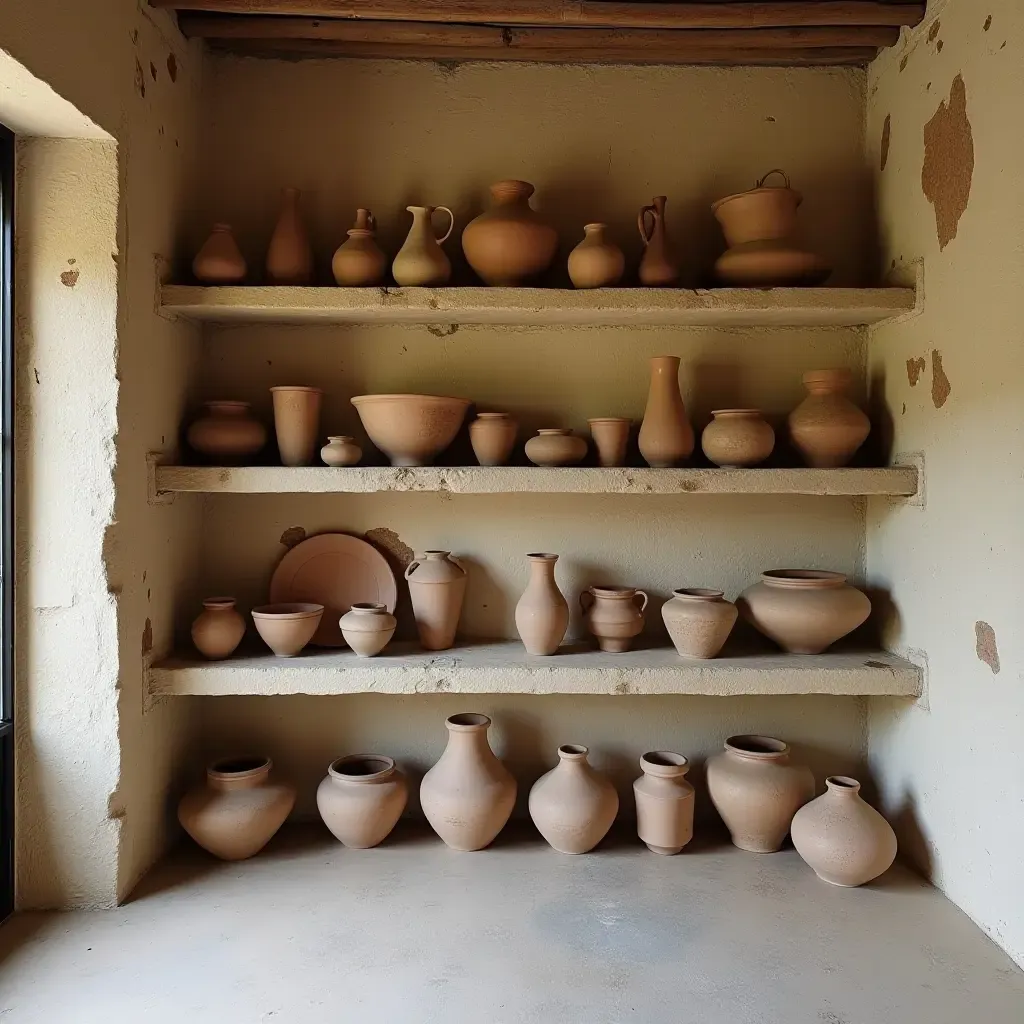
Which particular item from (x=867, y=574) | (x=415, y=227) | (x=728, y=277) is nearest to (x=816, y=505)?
(x=867, y=574)

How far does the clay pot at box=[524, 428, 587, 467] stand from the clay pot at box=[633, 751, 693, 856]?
97 cm

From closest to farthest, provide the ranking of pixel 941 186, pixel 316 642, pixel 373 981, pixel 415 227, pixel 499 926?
pixel 373 981 < pixel 499 926 < pixel 941 186 < pixel 415 227 < pixel 316 642

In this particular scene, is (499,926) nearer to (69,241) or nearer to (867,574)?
(867,574)

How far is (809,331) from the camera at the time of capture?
8.85 ft

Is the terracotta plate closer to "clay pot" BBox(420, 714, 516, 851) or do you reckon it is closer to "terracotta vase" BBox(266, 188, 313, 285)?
"clay pot" BBox(420, 714, 516, 851)

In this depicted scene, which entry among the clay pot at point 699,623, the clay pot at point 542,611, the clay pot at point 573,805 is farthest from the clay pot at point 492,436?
the clay pot at point 573,805

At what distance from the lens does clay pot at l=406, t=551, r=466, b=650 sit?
2.51 m

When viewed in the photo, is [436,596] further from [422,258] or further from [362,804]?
[422,258]

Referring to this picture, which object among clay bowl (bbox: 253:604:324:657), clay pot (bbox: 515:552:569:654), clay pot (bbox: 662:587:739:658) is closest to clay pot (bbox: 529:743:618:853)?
clay pot (bbox: 515:552:569:654)

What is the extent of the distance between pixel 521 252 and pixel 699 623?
1.26 m

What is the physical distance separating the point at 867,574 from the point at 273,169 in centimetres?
244

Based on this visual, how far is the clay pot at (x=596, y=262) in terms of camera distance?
242 cm

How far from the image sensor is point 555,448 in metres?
2.45

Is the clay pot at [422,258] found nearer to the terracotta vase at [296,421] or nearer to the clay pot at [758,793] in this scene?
the terracotta vase at [296,421]
